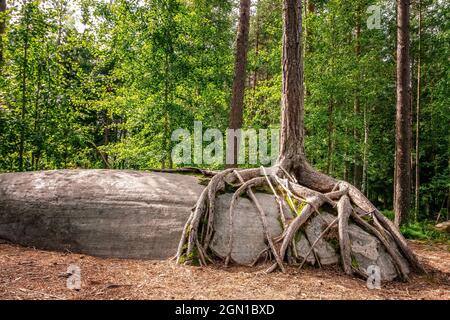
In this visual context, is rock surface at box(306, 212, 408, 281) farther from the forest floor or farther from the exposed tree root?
the forest floor

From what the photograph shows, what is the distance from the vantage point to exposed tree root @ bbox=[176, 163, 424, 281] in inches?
174

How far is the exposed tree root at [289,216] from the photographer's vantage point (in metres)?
4.43

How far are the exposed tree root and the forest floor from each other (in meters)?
0.26

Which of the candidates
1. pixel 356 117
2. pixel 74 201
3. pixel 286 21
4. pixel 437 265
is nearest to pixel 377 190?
pixel 356 117

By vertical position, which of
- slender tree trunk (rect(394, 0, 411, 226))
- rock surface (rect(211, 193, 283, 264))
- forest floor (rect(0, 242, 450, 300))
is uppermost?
slender tree trunk (rect(394, 0, 411, 226))

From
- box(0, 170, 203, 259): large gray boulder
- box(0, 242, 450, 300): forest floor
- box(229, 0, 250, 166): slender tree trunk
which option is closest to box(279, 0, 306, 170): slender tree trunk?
box(0, 170, 203, 259): large gray boulder

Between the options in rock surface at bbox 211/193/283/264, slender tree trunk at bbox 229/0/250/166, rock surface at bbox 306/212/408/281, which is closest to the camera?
rock surface at bbox 306/212/408/281

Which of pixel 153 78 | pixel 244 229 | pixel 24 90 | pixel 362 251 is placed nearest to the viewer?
pixel 362 251

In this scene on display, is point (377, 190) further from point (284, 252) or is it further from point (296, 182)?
point (284, 252)

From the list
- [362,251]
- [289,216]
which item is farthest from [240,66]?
[362,251]

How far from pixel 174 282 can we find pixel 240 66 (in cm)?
772

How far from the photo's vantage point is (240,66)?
388 inches

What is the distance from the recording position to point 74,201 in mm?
5453

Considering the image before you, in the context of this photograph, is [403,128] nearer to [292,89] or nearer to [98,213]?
[292,89]
